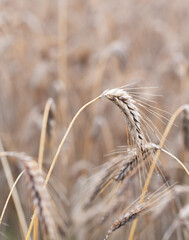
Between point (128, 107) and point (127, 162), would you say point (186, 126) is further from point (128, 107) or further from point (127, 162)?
point (128, 107)

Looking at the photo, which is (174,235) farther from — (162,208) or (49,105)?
(49,105)

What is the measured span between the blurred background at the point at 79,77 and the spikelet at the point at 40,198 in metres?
0.56

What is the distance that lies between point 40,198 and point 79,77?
252 centimetres

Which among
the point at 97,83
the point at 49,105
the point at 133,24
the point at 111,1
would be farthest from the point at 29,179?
the point at 111,1

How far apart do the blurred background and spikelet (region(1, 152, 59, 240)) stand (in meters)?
0.56

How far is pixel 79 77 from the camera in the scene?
337 cm

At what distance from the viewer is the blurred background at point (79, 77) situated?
88.2 inches

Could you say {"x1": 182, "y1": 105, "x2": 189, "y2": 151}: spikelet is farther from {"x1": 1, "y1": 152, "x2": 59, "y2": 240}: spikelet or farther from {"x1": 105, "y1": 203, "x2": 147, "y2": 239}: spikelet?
{"x1": 1, "y1": 152, "x2": 59, "y2": 240}: spikelet

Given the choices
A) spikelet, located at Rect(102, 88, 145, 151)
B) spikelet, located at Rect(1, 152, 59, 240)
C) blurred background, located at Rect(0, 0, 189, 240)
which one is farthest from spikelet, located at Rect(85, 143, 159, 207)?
blurred background, located at Rect(0, 0, 189, 240)

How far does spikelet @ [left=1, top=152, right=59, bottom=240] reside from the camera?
896mm

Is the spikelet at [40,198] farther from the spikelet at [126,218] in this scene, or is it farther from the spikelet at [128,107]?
the spikelet at [128,107]

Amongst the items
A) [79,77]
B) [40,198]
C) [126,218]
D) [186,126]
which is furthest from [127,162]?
[79,77]

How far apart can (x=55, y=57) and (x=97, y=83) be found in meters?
0.75

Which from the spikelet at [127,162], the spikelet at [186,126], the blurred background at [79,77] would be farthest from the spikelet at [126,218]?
the blurred background at [79,77]
